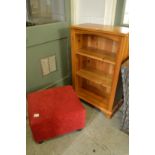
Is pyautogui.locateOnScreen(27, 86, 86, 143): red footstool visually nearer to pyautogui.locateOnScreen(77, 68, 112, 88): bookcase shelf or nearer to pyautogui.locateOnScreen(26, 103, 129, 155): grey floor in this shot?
pyautogui.locateOnScreen(26, 103, 129, 155): grey floor

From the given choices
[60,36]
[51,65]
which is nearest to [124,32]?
[60,36]

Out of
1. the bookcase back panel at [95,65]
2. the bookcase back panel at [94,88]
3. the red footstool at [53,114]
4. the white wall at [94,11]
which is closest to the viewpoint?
the red footstool at [53,114]

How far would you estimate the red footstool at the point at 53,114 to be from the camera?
1363mm

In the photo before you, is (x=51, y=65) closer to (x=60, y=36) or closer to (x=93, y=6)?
(x=60, y=36)

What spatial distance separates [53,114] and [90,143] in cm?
50

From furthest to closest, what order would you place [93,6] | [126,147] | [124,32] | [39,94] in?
[93,6], [39,94], [126,147], [124,32]

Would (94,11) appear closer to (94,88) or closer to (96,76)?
(96,76)

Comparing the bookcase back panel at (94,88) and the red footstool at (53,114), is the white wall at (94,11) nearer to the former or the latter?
the bookcase back panel at (94,88)

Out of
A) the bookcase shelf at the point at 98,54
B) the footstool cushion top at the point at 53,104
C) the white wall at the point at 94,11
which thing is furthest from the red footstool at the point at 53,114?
the white wall at the point at 94,11

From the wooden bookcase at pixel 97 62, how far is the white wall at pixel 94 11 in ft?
0.51

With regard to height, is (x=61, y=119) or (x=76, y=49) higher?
(x=76, y=49)

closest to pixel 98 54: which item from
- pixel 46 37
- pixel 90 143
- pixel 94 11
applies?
pixel 94 11

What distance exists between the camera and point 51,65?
78.6 inches
